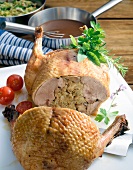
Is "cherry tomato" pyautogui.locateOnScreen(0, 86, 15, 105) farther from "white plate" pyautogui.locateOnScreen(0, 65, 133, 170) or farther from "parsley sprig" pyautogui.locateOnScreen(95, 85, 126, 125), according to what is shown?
"parsley sprig" pyautogui.locateOnScreen(95, 85, 126, 125)

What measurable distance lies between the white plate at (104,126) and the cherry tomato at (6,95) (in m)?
0.04

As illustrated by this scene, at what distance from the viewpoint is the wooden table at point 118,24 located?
9.90ft

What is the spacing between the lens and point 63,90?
2244mm

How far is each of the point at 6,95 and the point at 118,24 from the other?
4.81 feet

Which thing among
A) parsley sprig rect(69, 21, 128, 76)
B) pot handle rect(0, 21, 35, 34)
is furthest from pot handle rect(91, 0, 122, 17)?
parsley sprig rect(69, 21, 128, 76)

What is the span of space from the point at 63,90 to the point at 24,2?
1.48 meters

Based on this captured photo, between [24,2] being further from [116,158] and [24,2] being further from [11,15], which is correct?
[116,158]

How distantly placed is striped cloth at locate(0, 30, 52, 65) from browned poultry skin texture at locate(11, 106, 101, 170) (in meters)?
1.01

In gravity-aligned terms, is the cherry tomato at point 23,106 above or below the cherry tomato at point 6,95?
below

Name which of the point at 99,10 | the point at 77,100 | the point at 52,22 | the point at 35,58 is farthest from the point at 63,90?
the point at 99,10

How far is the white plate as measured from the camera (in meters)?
2.01

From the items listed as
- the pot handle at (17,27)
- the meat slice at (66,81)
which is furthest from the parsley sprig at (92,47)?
the pot handle at (17,27)

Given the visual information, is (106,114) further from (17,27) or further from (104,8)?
(104,8)

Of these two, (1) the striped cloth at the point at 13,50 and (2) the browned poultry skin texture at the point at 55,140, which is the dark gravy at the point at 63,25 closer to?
(1) the striped cloth at the point at 13,50
